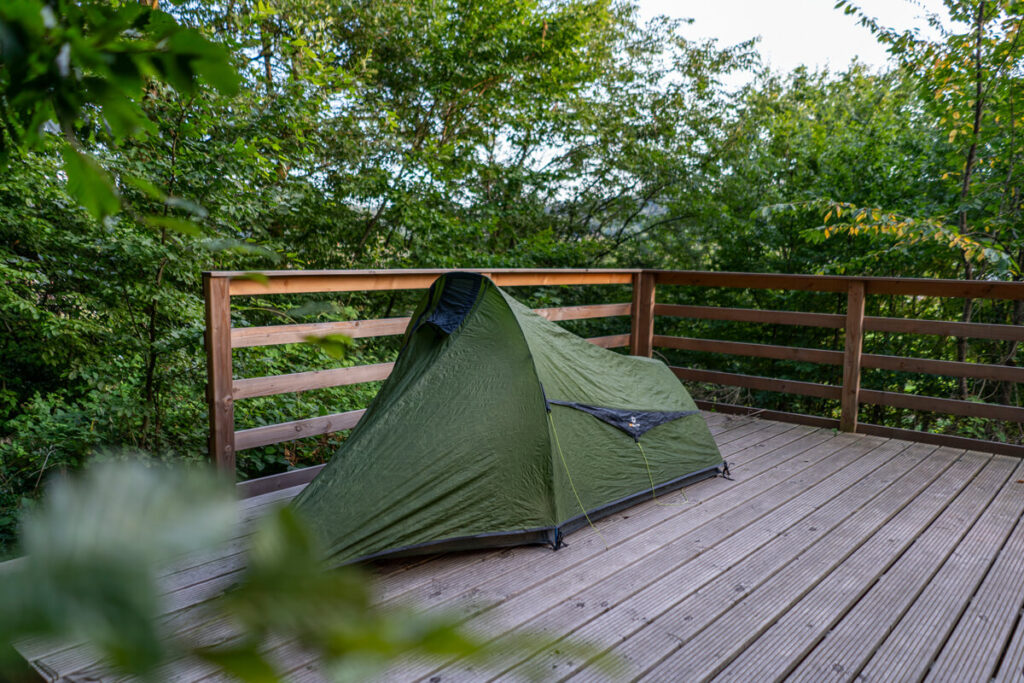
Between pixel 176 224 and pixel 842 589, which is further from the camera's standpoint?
pixel 842 589

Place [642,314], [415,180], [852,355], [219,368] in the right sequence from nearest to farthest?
[219,368]
[852,355]
[642,314]
[415,180]

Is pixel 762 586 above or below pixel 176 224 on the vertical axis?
below

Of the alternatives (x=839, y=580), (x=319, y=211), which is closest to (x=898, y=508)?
(x=839, y=580)

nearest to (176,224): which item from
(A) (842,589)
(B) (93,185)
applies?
(B) (93,185)

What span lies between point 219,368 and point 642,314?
10.0 ft

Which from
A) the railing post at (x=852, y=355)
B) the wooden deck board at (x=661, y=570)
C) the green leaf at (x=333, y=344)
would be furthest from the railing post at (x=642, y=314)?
the green leaf at (x=333, y=344)

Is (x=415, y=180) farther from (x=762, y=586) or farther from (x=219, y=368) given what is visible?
(x=762, y=586)

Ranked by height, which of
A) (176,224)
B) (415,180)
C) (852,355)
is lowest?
(852,355)

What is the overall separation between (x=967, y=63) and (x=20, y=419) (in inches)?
246

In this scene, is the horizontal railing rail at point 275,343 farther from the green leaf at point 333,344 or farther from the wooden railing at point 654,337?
the green leaf at point 333,344

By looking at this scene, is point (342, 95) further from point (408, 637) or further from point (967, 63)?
point (408, 637)

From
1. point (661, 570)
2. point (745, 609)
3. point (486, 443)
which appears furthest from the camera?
point (486, 443)

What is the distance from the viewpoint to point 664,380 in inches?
129

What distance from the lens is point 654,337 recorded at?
4984mm
